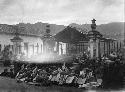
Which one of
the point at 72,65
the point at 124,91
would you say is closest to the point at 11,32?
the point at 72,65

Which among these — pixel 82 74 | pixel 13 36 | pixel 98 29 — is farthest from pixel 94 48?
pixel 98 29

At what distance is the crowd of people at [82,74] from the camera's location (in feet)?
37.0

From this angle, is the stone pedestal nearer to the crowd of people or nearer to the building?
the crowd of people

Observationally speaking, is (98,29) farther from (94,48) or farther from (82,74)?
(82,74)

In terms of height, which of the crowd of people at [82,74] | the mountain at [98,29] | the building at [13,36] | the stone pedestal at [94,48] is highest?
the mountain at [98,29]

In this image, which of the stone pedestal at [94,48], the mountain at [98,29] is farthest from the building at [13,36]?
the stone pedestal at [94,48]

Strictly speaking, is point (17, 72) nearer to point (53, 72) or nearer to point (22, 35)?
point (53, 72)

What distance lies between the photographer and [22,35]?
33406mm

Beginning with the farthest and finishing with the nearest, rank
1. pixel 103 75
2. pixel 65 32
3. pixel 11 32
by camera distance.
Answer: pixel 11 32 < pixel 65 32 < pixel 103 75

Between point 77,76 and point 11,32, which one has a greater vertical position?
point 11,32

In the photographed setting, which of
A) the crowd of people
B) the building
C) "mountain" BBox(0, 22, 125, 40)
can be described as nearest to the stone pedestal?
the crowd of people

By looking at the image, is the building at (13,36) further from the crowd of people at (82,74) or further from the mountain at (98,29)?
the crowd of people at (82,74)

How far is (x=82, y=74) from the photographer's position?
458 inches

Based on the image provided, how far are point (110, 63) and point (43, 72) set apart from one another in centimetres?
379
